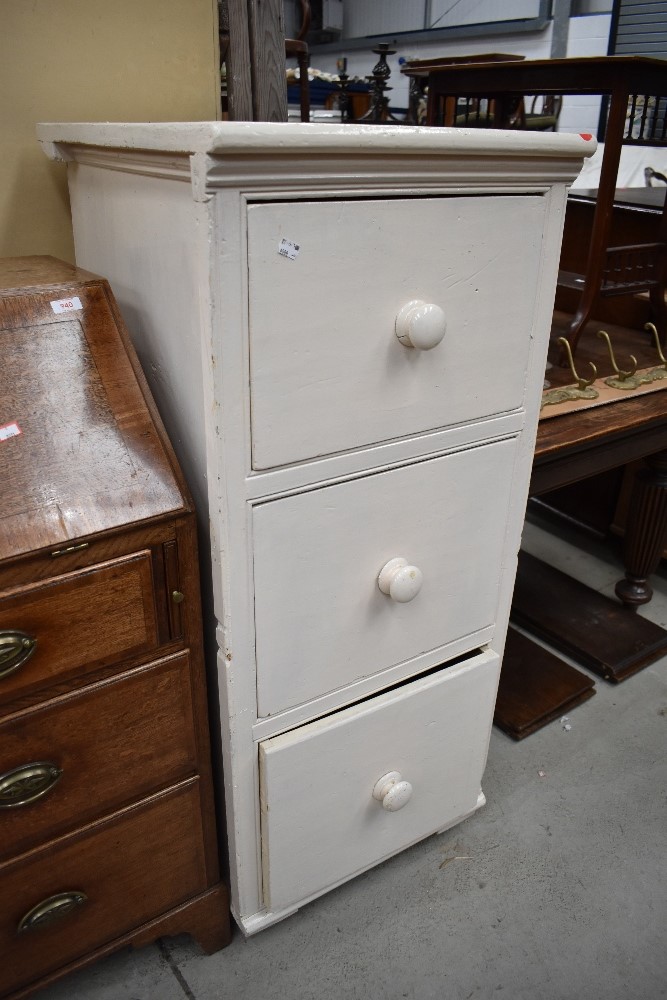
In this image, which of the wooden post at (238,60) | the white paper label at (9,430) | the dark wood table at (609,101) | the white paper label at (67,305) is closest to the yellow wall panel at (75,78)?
the wooden post at (238,60)

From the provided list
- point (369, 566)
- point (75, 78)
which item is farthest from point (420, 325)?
point (75, 78)

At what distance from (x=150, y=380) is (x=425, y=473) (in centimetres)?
35

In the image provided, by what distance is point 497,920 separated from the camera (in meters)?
1.12

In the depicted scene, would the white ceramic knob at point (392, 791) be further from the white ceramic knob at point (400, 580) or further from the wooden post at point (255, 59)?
the wooden post at point (255, 59)

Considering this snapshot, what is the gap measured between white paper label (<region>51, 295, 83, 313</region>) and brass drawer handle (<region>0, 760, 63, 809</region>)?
0.47 meters

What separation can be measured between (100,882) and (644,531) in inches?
54.7

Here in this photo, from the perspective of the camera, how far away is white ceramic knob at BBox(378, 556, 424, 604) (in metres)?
0.88

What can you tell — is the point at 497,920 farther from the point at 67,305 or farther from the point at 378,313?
the point at 67,305

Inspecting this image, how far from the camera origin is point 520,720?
149 centimetres

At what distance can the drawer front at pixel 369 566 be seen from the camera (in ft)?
2.69

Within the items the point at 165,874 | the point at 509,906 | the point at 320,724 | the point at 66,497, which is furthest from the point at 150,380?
the point at 509,906

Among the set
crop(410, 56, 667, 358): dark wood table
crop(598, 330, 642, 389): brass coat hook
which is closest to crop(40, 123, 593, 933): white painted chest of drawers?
crop(598, 330, 642, 389): brass coat hook

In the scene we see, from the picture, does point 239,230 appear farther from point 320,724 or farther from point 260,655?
point 320,724

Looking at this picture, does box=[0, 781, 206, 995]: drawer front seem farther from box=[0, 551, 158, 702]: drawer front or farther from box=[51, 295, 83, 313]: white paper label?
box=[51, 295, 83, 313]: white paper label
